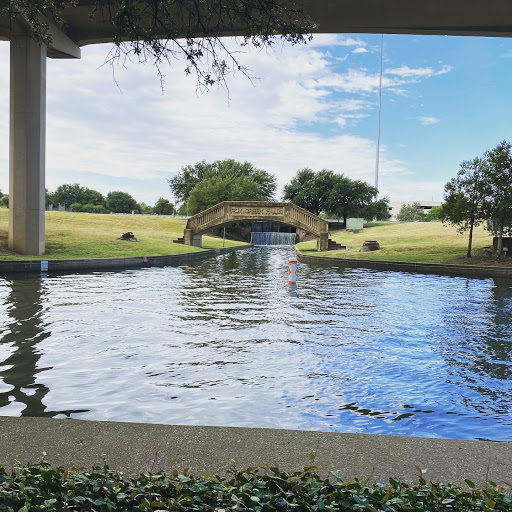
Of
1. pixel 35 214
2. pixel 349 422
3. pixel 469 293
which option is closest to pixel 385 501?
pixel 349 422

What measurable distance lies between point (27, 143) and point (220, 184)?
43.2 meters

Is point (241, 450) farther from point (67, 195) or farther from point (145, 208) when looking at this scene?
point (145, 208)

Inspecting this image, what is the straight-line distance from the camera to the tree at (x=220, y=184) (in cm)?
6519

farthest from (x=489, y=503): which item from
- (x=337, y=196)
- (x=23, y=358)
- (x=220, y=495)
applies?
(x=337, y=196)

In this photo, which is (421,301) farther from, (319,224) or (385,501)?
(319,224)

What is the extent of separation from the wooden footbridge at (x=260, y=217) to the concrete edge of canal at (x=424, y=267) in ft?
27.1

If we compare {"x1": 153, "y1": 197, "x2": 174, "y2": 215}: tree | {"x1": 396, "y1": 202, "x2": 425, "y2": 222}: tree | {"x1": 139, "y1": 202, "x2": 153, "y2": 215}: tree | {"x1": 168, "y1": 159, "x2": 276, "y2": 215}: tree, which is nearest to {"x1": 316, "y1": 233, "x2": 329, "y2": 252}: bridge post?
{"x1": 168, "y1": 159, "x2": 276, "y2": 215}: tree

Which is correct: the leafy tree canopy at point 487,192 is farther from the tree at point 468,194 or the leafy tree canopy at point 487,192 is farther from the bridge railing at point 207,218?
the bridge railing at point 207,218

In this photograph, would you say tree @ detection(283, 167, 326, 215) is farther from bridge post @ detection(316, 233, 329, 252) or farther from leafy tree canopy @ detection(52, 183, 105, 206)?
leafy tree canopy @ detection(52, 183, 105, 206)

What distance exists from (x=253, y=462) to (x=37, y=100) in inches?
967

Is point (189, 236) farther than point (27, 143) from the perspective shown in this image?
Yes

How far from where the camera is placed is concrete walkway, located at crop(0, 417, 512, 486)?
3201 millimetres

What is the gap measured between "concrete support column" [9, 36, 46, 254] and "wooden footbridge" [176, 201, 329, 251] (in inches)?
660

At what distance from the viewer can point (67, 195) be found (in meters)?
111
